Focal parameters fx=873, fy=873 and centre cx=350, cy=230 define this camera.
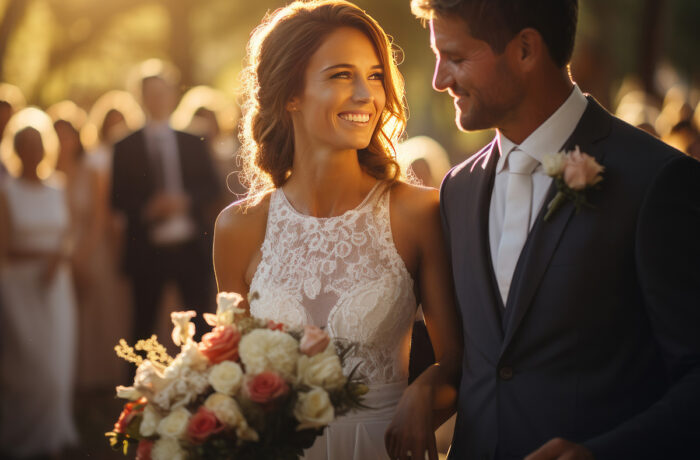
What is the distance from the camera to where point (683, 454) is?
2.38 metres

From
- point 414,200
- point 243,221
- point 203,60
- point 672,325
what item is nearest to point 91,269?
point 243,221

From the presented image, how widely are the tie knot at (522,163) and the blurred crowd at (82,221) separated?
3606 millimetres

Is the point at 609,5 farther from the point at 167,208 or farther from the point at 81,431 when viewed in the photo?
the point at 81,431

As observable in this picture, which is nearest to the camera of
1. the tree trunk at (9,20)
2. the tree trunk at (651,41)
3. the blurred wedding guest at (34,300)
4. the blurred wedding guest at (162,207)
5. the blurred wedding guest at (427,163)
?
the blurred wedding guest at (427,163)

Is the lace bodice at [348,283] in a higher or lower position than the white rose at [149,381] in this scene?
higher

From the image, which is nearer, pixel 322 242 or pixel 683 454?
pixel 683 454

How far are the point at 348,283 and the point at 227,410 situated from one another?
1.17m

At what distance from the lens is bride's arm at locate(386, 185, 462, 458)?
277cm

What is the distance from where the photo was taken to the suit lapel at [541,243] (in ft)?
8.37

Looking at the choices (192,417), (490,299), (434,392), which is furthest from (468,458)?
(192,417)

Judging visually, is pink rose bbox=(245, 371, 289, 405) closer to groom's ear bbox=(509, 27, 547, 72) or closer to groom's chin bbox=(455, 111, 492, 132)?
groom's chin bbox=(455, 111, 492, 132)

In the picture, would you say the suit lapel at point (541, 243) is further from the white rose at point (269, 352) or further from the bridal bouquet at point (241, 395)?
the white rose at point (269, 352)

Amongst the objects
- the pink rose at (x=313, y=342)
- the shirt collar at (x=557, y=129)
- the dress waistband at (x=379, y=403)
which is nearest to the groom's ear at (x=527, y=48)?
the shirt collar at (x=557, y=129)

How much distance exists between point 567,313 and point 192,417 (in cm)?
111
